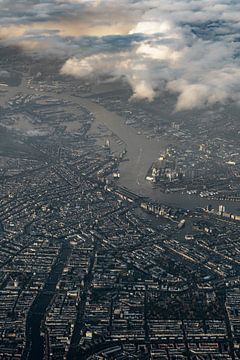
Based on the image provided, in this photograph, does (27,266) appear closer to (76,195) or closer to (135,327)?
(135,327)

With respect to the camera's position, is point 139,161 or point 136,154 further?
point 136,154

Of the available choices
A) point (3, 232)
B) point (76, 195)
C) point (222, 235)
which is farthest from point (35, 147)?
point (222, 235)

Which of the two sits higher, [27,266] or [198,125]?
[27,266]

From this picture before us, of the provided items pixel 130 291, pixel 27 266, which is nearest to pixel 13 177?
pixel 27 266

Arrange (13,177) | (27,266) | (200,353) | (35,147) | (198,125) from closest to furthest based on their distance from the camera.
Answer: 1. (200,353)
2. (27,266)
3. (13,177)
4. (35,147)
5. (198,125)

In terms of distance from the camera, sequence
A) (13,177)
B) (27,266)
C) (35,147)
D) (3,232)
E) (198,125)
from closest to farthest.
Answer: (27,266)
(3,232)
(13,177)
(35,147)
(198,125)

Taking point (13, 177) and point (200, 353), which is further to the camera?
point (13, 177)

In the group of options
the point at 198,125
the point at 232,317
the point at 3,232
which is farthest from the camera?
the point at 198,125

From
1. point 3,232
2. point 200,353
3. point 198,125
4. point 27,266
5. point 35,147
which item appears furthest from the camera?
point 198,125

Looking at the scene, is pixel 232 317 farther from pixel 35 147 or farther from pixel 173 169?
pixel 35 147
